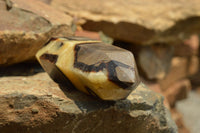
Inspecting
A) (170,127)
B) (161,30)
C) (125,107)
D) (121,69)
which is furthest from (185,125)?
(121,69)

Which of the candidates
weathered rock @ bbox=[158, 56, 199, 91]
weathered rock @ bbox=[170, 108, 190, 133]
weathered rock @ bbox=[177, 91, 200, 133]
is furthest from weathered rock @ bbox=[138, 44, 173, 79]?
weathered rock @ bbox=[177, 91, 200, 133]

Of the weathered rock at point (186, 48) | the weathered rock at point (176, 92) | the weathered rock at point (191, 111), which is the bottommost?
the weathered rock at point (191, 111)

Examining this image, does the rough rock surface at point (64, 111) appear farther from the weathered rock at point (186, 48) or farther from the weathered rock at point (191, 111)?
the weathered rock at point (186, 48)

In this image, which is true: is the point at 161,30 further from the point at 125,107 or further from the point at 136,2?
the point at 125,107

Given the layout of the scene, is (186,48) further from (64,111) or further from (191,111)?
(64,111)

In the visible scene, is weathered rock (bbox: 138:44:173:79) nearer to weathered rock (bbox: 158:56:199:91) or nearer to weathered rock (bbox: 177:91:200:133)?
weathered rock (bbox: 158:56:199:91)

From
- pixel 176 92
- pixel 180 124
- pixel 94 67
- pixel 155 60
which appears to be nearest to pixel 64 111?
pixel 94 67

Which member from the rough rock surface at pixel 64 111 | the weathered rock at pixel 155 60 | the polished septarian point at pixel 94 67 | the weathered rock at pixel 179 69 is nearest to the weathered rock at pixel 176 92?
the weathered rock at pixel 179 69
